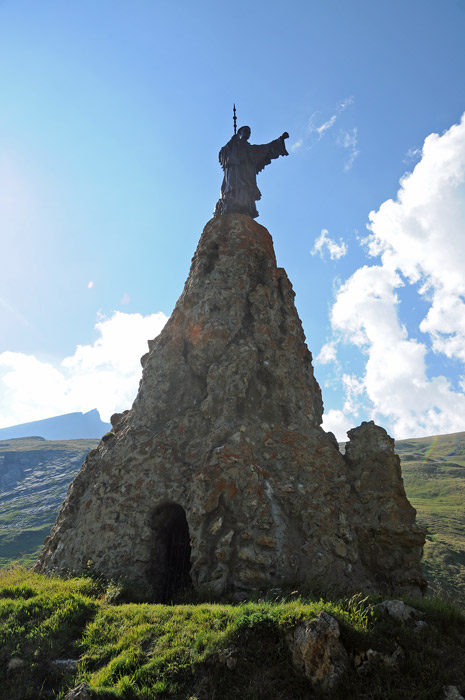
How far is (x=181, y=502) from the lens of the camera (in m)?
11.9

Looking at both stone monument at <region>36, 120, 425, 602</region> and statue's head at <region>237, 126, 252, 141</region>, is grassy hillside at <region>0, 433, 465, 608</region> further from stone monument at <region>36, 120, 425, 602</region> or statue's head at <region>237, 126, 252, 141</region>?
statue's head at <region>237, 126, 252, 141</region>

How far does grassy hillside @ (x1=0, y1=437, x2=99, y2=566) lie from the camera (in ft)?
158

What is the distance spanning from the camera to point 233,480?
37.9 feet

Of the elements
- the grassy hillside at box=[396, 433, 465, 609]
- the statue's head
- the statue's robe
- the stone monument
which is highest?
the statue's head

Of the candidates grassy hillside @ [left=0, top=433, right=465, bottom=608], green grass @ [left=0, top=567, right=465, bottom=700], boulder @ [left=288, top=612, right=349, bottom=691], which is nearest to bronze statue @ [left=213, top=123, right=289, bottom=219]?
green grass @ [left=0, top=567, right=465, bottom=700]

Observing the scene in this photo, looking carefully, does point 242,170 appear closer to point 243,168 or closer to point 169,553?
point 243,168

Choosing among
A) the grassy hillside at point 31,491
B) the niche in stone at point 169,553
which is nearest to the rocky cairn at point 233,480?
the niche in stone at point 169,553

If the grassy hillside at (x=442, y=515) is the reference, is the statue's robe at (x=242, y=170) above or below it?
above

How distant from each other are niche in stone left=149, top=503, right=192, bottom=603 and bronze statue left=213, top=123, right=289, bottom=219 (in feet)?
46.5

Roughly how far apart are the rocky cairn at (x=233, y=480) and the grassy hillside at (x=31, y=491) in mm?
33305

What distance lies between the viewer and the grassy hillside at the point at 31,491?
48.2 meters

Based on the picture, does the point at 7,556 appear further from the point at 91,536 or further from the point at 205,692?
the point at 205,692

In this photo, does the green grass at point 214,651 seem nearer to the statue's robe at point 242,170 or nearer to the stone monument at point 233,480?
the stone monument at point 233,480

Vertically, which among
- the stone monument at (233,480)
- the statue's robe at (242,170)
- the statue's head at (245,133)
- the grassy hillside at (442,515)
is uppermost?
the statue's head at (245,133)
